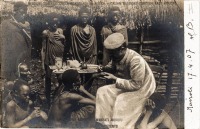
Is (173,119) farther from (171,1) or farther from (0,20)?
(0,20)

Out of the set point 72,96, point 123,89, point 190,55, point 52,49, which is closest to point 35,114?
point 72,96

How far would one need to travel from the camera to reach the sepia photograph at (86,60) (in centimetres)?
198

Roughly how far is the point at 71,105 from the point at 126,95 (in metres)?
0.25

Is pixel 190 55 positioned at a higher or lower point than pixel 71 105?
higher

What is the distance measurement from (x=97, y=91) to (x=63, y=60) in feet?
0.69

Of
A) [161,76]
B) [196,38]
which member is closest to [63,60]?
[161,76]

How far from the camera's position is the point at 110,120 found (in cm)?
199

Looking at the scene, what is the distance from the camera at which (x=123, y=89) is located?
77.7 inches

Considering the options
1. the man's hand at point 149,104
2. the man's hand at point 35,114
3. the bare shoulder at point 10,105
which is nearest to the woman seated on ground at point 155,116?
the man's hand at point 149,104

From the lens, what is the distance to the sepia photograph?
198 centimetres

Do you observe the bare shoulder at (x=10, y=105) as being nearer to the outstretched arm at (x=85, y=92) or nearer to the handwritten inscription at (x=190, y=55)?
the outstretched arm at (x=85, y=92)

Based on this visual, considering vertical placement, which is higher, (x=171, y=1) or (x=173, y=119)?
(x=171, y=1)

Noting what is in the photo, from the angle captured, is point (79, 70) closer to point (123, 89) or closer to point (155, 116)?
point (123, 89)

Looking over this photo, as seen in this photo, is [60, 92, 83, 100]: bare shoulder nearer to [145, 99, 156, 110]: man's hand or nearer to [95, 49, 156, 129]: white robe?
[95, 49, 156, 129]: white robe
